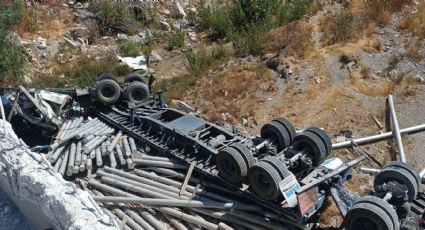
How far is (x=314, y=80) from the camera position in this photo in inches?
455

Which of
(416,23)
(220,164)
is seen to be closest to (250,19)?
(416,23)

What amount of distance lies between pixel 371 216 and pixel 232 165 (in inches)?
88.7

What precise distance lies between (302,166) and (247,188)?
951mm

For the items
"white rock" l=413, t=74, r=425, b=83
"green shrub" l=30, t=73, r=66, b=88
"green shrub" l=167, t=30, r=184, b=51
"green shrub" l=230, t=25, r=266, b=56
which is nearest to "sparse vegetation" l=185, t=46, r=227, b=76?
"green shrub" l=230, t=25, r=266, b=56

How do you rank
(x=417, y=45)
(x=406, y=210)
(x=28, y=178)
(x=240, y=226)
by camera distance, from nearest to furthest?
(x=28, y=178), (x=406, y=210), (x=240, y=226), (x=417, y=45)

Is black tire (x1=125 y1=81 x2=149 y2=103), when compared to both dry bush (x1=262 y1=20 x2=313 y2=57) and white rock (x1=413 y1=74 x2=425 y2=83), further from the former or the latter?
white rock (x1=413 y1=74 x2=425 y2=83)

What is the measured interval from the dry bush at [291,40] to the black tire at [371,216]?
6911 millimetres

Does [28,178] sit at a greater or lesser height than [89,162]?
greater

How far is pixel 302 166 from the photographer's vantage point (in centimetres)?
748

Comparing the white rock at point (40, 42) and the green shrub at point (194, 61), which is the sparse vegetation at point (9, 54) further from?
the green shrub at point (194, 61)

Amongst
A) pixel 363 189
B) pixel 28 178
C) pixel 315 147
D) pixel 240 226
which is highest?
pixel 28 178

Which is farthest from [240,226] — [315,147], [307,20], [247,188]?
[307,20]

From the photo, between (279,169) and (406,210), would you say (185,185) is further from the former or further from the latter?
(406,210)

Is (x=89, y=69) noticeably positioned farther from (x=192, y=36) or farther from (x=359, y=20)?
(x=359, y=20)
